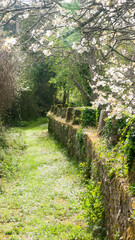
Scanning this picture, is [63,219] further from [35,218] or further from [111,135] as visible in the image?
[111,135]

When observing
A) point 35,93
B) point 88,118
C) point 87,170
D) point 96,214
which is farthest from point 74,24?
point 35,93

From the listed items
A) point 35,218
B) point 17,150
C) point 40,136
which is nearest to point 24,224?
point 35,218

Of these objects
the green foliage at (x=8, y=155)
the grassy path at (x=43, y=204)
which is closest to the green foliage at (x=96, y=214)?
the grassy path at (x=43, y=204)

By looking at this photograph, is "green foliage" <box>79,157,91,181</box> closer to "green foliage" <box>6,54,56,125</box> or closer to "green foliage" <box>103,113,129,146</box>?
"green foliage" <box>103,113,129,146</box>

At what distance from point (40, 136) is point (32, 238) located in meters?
13.0

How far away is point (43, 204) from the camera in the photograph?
6406 millimetres

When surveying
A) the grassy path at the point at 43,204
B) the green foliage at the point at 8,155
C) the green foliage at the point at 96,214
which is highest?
the green foliage at the point at 96,214

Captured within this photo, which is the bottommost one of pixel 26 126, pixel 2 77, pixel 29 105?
pixel 26 126

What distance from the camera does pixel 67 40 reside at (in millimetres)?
4309

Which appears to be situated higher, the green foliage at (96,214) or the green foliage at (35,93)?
the green foliage at (35,93)

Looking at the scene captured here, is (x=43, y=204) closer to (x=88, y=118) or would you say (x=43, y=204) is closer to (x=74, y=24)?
(x=88, y=118)

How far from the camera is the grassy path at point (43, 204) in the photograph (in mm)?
5055

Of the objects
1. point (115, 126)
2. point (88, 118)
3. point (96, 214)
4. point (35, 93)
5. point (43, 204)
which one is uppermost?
point (35, 93)

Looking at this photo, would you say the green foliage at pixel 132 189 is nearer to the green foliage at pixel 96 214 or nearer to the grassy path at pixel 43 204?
the green foliage at pixel 96 214
